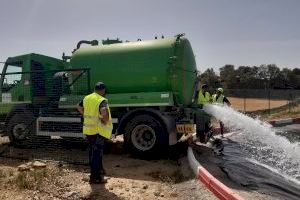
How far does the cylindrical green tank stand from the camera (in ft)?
33.1

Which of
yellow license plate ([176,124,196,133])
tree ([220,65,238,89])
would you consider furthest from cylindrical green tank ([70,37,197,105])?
tree ([220,65,238,89])

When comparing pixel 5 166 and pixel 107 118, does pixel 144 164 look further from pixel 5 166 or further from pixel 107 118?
pixel 5 166

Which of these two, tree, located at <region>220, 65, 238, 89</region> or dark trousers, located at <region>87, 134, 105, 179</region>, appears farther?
tree, located at <region>220, 65, 238, 89</region>

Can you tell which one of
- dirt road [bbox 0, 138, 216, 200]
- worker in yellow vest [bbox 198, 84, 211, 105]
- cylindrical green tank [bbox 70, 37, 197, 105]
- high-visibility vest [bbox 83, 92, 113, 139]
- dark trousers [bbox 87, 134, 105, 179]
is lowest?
dirt road [bbox 0, 138, 216, 200]

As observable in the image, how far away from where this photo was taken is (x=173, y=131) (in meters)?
9.81

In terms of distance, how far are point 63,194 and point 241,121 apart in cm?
651

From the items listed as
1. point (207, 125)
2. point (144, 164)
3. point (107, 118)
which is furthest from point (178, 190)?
point (207, 125)

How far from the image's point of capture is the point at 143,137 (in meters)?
10.1

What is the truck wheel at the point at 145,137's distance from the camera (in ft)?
31.5

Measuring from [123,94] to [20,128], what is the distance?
3.38m

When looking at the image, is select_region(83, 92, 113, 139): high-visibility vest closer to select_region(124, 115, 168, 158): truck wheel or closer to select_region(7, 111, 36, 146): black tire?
select_region(124, 115, 168, 158): truck wheel

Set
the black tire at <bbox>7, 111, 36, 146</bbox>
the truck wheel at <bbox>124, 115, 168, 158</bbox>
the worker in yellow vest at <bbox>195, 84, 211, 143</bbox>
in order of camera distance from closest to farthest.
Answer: the truck wheel at <bbox>124, 115, 168, 158</bbox>, the worker in yellow vest at <bbox>195, 84, 211, 143</bbox>, the black tire at <bbox>7, 111, 36, 146</bbox>

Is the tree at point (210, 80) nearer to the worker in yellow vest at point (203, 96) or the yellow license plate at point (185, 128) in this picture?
the worker in yellow vest at point (203, 96)

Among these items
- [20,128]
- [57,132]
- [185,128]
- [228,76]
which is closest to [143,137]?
[185,128]
